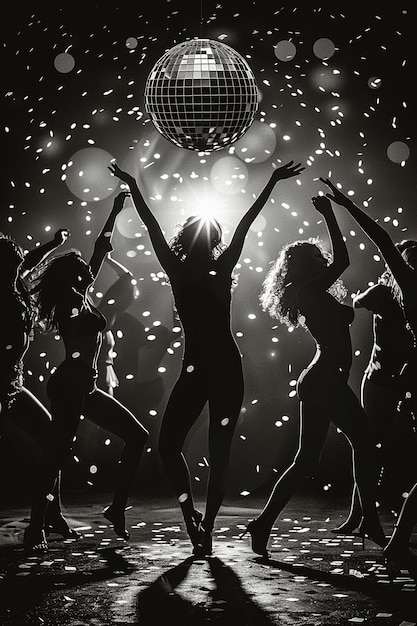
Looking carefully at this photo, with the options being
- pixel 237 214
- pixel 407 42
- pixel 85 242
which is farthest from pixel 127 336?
pixel 407 42

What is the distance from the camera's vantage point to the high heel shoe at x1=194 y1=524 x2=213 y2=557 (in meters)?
4.80

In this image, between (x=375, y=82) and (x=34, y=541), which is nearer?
(x=34, y=541)

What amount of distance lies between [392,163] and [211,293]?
254cm

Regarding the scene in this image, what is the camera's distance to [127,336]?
708 cm

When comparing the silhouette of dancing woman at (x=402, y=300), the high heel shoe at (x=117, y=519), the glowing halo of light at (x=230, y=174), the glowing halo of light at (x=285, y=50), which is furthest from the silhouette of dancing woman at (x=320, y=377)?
the glowing halo of light at (x=285, y=50)

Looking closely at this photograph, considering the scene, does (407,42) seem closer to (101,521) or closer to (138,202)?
(138,202)

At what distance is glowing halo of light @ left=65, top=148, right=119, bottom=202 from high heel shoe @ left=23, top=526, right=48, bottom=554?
2.81 m

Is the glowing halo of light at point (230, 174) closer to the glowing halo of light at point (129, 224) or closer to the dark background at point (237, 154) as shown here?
the dark background at point (237, 154)

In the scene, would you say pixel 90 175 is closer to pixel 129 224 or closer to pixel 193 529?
pixel 129 224

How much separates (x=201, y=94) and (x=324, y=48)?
2.65 meters

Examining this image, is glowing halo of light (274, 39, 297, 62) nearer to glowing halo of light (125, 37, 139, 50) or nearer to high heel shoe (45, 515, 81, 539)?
glowing halo of light (125, 37, 139, 50)

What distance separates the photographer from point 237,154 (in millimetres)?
6973

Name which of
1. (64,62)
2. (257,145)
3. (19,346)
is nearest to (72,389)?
(19,346)

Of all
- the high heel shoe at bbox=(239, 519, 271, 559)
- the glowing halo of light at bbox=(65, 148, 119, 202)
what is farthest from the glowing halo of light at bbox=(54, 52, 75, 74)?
the high heel shoe at bbox=(239, 519, 271, 559)
